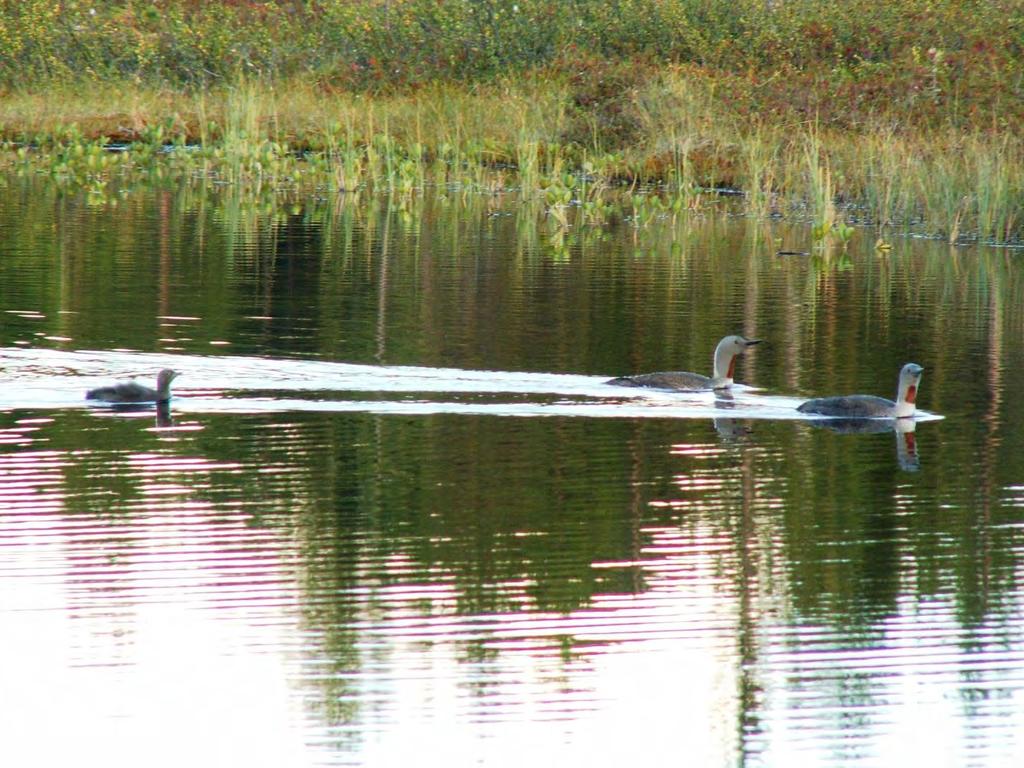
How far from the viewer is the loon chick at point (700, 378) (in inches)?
608

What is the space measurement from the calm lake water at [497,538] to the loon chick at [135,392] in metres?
0.19

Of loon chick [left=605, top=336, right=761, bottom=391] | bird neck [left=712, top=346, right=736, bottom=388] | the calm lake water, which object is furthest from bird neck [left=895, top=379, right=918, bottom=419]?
bird neck [left=712, top=346, right=736, bottom=388]

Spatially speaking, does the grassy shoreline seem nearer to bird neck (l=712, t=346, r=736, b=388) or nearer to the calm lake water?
the calm lake water

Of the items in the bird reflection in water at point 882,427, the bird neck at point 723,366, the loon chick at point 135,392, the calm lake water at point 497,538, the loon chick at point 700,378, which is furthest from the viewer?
the bird neck at point 723,366

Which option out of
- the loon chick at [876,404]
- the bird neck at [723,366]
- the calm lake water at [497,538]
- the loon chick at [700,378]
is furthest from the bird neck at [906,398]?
the bird neck at [723,366]

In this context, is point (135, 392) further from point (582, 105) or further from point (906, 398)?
point (582, 105)

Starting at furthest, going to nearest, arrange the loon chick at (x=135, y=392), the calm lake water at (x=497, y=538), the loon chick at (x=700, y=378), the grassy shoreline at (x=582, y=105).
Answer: the grassy shoreline at (x=582, y=105), the loon chick at (x=700, y=378), the loon chick at (x=135, y=392), the calm lake water at (x=497, y=538)

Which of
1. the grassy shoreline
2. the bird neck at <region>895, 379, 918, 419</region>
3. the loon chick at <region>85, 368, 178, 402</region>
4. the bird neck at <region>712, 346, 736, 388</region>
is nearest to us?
the loon chick at <region>85, 368, 178, 402</region>

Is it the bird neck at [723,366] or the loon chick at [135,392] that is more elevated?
the bird neck at [723,366]

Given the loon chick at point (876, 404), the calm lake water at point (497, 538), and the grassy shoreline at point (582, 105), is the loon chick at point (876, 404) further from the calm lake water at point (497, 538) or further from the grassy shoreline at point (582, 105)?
the grassy shoreline at point (582, 105)

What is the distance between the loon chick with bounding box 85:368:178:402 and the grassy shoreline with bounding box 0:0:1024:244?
1402 centimetres

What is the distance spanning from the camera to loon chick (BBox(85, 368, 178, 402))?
1434 cm

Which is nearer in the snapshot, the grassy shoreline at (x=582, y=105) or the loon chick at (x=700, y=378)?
the loon chick at (x=700, y=378)

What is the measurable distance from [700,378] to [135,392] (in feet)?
14.4
